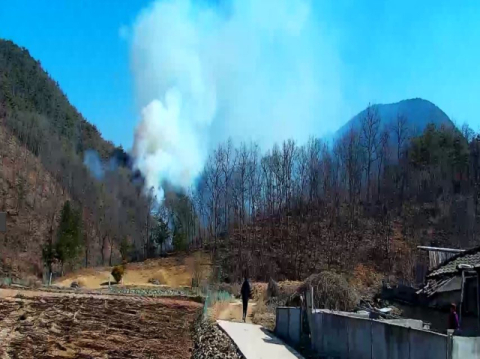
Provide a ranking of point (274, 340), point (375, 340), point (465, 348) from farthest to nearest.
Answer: point (274, 340) → point (375, 340) → point (465, 348)

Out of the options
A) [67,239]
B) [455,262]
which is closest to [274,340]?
[455,262]

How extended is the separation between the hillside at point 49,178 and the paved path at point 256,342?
45110mm

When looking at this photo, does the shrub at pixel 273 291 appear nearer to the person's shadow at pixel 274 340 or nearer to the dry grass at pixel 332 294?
the dry grass at pixel 332 294

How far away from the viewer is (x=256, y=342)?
18844mm

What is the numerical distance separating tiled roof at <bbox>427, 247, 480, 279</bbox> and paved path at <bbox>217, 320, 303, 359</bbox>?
195 inches

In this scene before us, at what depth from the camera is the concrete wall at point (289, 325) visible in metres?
19.2

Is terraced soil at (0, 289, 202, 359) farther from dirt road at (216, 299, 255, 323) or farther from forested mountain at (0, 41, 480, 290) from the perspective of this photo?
forested mountain at (0, 41, 480, 290)

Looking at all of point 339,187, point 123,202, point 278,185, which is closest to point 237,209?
point 278,185

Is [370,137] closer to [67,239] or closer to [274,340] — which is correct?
[67,239]

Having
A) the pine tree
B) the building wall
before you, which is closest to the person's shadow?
the building wall

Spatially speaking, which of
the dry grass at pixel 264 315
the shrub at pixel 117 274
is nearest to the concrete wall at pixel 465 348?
the dry grass at pixel 264 315

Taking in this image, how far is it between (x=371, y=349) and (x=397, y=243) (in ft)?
158

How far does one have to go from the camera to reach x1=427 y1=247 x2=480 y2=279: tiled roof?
16.4 metres

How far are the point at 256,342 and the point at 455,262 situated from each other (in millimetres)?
6643
